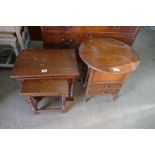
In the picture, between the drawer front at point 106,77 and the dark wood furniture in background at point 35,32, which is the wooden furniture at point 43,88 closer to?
the drawer front at point 106,77

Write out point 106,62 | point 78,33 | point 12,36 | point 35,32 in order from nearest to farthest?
point 106,62, point 78,33, point 12,36, point 35,32

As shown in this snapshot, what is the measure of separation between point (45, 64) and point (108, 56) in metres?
0.53

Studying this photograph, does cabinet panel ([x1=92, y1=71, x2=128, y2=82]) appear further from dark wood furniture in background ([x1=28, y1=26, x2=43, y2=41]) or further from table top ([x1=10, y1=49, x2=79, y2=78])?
dark wood furniture in background ([x1=28, y1=26, x2=43, y2=41])

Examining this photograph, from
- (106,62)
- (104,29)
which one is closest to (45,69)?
(106,62)

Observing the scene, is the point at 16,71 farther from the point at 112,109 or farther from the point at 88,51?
the point at 112,109

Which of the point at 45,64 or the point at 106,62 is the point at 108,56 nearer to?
the point at 106,62

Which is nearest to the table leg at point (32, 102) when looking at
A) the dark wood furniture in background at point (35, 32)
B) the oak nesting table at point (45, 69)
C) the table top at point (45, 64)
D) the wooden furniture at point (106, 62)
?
the oak nesting table at point (45, 69)

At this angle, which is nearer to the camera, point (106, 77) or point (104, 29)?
point (106, 77)

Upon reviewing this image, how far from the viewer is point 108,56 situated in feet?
4.35

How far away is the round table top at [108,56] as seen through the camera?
1.24 metres

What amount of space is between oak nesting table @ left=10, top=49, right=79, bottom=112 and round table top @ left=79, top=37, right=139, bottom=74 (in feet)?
0.47

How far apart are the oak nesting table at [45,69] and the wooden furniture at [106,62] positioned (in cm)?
15
